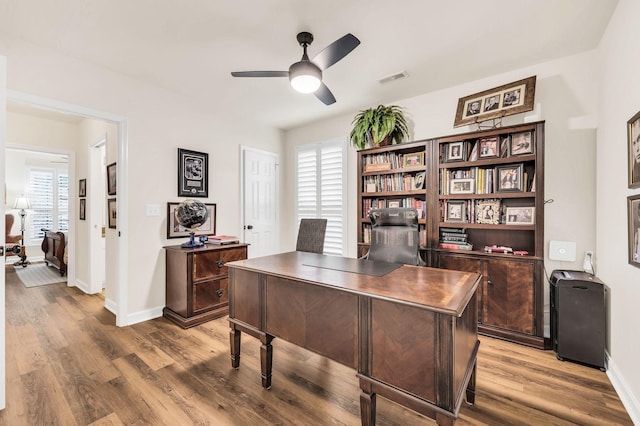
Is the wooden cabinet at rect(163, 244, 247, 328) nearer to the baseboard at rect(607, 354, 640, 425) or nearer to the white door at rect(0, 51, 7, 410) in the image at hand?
the white door at rect(0, 51, 7, 410)

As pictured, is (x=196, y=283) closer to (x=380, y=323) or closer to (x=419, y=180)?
(x=380, y=323)

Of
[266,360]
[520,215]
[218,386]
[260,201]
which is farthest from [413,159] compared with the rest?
[218,386]

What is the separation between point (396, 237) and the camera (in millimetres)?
2547

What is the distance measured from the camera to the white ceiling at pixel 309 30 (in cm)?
194

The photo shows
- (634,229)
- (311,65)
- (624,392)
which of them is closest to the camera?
(634,229)

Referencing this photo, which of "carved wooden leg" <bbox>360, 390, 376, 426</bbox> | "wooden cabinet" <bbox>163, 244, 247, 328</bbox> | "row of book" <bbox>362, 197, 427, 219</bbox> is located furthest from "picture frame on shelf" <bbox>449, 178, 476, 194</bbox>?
"wooden cabinet" <bbox>163, 244, 247, 328</bbox>

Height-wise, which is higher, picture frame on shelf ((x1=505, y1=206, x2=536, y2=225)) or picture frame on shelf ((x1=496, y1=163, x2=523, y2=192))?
picture frame on shelf ((x1=496, y1=163, x2=523, y2=192))

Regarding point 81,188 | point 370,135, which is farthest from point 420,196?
point 81,188

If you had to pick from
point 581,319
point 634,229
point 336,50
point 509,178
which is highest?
point 336,50

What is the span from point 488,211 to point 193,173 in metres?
3.42

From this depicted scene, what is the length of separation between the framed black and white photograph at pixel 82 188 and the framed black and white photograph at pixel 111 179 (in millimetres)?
945

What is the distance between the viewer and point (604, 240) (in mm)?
2223

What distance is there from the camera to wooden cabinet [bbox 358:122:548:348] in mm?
2510

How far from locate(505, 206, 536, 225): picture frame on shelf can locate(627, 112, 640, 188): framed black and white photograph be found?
2.98 feet
